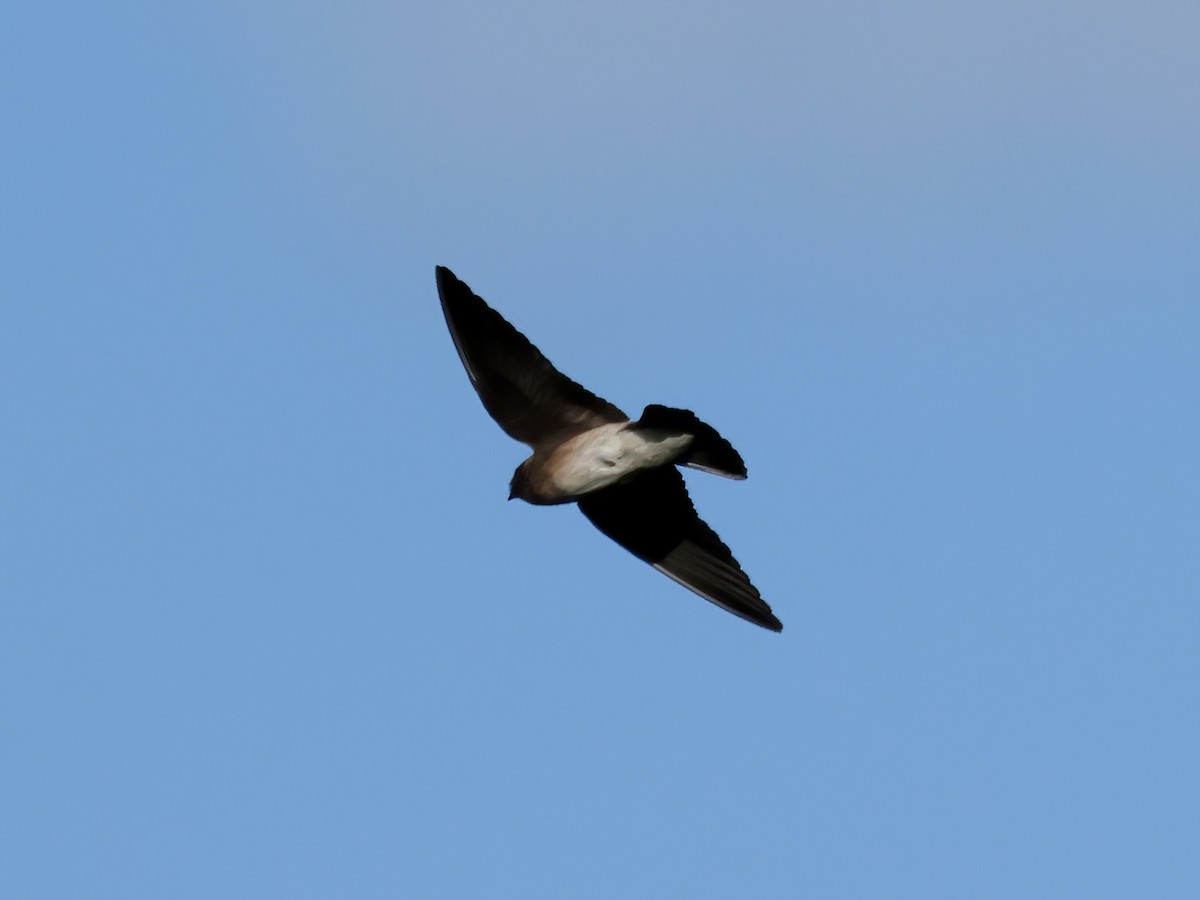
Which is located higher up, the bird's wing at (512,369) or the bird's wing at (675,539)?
the bird's wing at (512,369)

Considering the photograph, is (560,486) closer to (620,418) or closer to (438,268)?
(620,418)

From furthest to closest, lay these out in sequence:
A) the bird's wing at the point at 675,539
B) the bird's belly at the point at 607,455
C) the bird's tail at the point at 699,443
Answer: the bird's wing at the point at 675,539 → the bird's belly at the point at 607,455 → the bird's tail at the point at 699,443

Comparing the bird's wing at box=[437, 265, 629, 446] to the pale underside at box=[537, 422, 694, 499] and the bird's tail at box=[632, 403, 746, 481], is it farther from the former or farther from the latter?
the bird's tail at box=[632, 403, 746, 481]

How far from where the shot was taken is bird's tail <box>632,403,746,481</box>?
1616 cm

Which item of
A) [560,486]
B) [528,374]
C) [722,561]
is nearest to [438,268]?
[528,374]

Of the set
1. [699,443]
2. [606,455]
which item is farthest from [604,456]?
[699,443]

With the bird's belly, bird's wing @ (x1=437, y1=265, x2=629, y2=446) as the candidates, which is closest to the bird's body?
the bird's belly

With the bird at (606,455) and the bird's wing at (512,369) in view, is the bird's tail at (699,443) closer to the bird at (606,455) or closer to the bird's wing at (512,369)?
the bird at (606,455)

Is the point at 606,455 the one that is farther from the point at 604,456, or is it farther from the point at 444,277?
the point at 444,277

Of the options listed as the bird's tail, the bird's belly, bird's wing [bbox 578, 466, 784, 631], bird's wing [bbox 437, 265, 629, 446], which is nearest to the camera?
the bird's tail

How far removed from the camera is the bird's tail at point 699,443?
1616 cm

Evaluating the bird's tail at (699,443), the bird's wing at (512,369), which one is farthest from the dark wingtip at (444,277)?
the bird's tail at (699,443)

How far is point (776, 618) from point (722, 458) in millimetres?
2244

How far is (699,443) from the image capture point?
1652 cm
